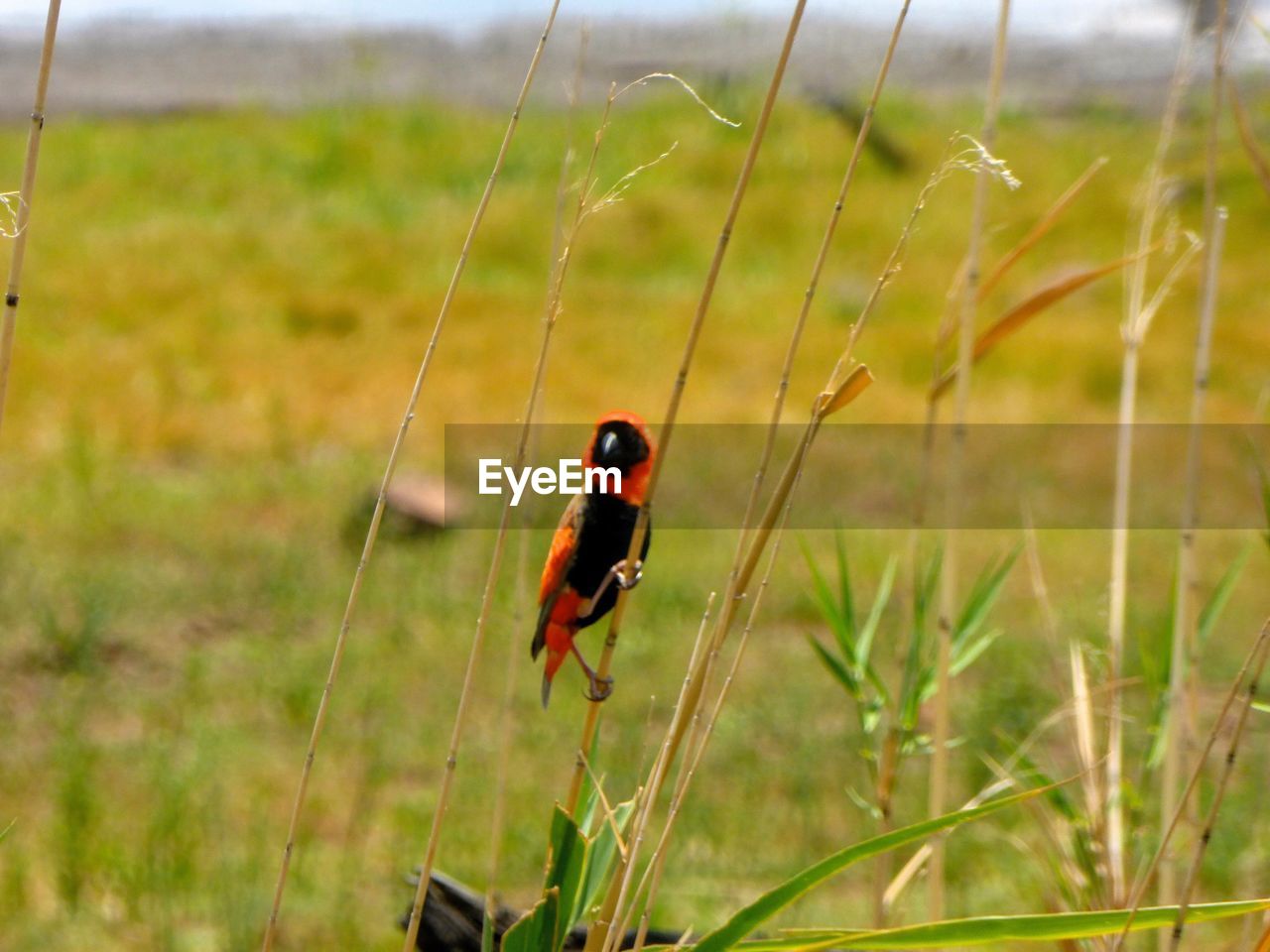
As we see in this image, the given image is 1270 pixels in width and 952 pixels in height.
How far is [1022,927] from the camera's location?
938mm

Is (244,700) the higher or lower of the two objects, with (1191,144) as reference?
lower

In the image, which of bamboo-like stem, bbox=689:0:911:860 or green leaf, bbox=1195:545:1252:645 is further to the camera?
green leaf, bbox=1195:545:1252:645

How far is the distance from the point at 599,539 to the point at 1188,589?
659mm

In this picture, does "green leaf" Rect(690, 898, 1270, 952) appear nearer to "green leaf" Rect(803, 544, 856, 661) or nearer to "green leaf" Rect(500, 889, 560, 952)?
"green leaf" Rect(500, 889, 560, 952)

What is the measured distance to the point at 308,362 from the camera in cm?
679

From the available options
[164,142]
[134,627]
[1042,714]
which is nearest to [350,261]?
[164,142]

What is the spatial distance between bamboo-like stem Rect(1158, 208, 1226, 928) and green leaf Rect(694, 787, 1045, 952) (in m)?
0.46

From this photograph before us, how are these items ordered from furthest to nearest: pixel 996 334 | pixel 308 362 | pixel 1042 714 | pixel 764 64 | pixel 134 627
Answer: pixel 764 64 → pixel 308 362 → pixel 134 627 → pixel 1042 714 → pixel 996 334

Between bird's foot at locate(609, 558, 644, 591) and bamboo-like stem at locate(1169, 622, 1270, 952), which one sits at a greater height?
bird's foot at locate(609, 558, 644, 591)

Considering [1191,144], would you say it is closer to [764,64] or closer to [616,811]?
[764,64]

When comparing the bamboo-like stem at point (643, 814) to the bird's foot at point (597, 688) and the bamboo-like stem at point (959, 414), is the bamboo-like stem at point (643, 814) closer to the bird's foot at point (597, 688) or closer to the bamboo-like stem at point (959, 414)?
the bird's foot at point (597, 688)

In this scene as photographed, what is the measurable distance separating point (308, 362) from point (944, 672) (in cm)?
585

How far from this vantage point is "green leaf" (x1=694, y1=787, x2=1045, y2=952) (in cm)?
94

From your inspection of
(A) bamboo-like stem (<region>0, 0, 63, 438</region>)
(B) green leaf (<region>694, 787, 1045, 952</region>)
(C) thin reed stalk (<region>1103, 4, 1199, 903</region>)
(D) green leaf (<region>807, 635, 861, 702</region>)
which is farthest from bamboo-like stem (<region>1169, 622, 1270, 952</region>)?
(A) bamboo-like stem (<region>0, 0, 63, 438</region>)
